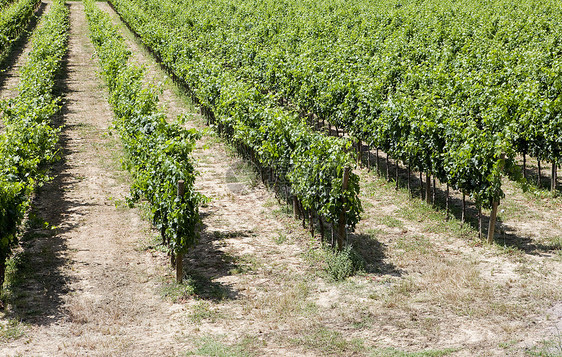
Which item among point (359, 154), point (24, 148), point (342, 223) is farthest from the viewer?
point (359, 154)

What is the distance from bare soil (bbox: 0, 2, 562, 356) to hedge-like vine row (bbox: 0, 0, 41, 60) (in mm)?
23682

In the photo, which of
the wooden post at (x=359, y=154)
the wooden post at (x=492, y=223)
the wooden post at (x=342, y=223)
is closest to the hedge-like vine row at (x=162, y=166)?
the wooden post at (x=342, y=223)

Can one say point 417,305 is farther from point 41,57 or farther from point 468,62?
point 41,57

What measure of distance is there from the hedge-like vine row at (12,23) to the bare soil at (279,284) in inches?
932

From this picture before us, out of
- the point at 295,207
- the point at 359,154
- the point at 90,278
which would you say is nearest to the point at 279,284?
the point at 295,207

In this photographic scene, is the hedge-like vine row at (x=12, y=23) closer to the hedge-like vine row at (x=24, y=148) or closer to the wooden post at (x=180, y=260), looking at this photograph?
the hedge-like vine row at (x=24, y=148)

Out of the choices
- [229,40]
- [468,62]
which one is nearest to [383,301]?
[468,62]

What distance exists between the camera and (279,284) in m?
11.5

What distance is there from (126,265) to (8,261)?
7.77ft

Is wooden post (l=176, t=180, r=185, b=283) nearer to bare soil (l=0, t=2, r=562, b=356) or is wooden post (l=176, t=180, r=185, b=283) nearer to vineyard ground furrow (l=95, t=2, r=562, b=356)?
bare soil (l=0, t=2, r=562, b=356)

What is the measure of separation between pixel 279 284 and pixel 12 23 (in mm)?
36553

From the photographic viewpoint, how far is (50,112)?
688 inches

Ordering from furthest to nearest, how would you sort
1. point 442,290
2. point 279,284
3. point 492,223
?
point 492,223 → point 279,284 → point 442,290

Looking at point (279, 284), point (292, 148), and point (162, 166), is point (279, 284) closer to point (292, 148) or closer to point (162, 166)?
point (162, 166)
